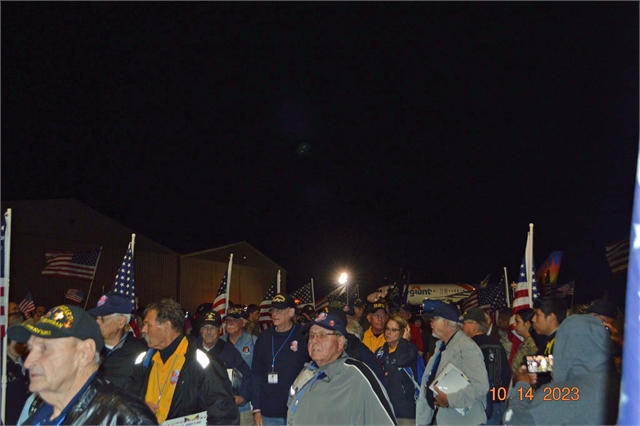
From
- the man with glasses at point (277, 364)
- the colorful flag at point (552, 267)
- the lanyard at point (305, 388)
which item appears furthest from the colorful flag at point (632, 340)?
the colorful flag at point (552, 267)

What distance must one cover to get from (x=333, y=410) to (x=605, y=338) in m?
1.90

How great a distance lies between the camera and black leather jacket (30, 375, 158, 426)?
2639 mm

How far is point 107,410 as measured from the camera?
2666 millimetres

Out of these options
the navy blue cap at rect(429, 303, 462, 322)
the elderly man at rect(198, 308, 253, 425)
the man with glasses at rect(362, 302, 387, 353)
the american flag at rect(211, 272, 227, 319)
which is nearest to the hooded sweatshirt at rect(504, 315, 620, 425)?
the navy blue cap at rect(429, 303, 462, 322)

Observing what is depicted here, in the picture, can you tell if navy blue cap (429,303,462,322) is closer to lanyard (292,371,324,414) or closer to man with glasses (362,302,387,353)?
lanyard (292,371,324,414)

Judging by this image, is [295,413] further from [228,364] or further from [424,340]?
[424,340]

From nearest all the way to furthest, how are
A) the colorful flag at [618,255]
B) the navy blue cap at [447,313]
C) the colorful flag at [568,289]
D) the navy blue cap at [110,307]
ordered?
the navy blue cap at [110,307]
the navy blue cap at [447,313]
the colorful flag at [618,255]
the colorful flag at [568,289]

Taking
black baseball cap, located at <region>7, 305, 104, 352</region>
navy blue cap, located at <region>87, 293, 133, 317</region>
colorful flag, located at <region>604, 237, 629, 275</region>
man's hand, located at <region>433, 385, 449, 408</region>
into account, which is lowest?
man's hand, located at <region>433, 385, 449, 408</region>

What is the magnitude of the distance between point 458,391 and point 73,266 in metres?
12.6

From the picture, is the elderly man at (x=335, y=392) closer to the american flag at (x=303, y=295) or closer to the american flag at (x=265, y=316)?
the american flag at (x=265, y=316)

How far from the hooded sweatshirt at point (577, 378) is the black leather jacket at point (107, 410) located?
234 cm

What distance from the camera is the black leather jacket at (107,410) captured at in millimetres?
2639

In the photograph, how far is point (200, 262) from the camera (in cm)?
3703

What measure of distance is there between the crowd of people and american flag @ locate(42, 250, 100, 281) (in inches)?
254
